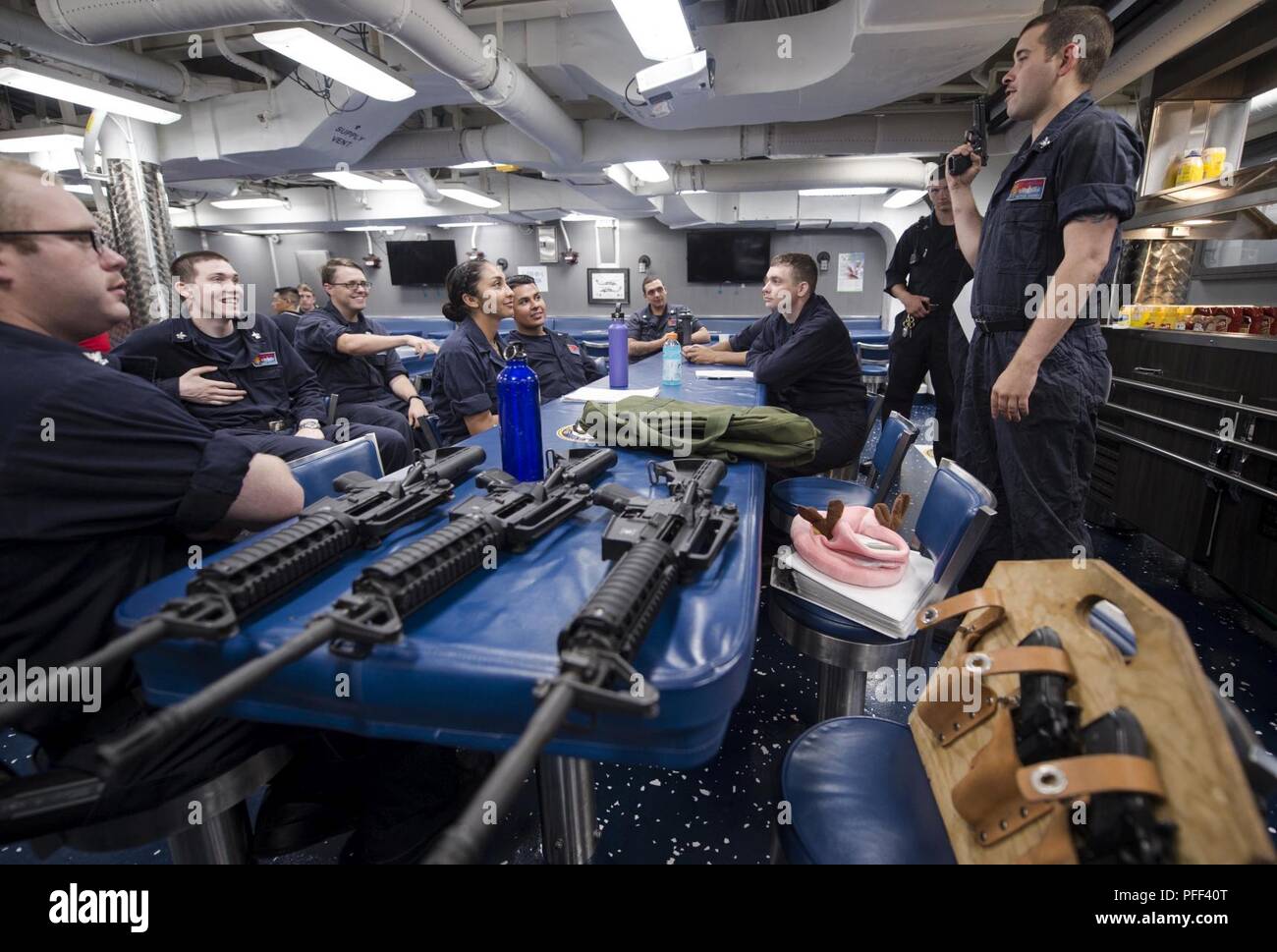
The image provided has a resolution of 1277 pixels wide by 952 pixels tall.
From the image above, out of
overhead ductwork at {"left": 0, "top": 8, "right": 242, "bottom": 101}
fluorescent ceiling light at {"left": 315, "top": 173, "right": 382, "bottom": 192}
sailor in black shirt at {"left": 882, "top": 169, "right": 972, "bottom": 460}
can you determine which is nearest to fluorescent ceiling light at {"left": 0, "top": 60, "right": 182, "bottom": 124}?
overhead ductwork at {"left": 0, "top": 8, "right": 242, "bottom": 101}

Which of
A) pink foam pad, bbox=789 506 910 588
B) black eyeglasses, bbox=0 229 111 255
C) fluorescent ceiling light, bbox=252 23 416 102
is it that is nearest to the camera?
black eyeglasses, bbox=0 229 111 255

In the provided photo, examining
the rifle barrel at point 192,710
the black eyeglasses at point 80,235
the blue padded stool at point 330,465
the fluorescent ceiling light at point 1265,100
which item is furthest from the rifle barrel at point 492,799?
the fluorescent ceiling light at point 1265,100

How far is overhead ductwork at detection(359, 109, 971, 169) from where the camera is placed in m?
5.59

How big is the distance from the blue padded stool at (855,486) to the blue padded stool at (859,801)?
1062 mm

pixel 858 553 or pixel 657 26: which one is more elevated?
pixel 657 26

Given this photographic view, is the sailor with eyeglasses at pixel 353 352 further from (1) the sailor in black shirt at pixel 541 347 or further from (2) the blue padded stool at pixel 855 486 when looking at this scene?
(2) the blue padded stool at pixel 855 486

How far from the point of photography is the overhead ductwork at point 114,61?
360 cm

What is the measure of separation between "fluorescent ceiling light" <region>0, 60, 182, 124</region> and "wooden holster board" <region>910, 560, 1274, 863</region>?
6123 millimetres

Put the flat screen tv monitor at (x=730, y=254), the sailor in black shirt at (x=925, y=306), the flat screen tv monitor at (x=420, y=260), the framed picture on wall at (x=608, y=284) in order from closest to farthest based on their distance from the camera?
the sailor in black shirt at (x=925, y=306), the flat screen tv monitor at (x=730, y=254), the framed picture on wall at (x=608, y=284), the flat screen tv monitor at (x=420, y=260)

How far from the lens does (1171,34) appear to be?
312 cm

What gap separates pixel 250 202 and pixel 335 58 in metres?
7.98

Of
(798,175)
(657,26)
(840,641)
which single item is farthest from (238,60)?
(840,641)

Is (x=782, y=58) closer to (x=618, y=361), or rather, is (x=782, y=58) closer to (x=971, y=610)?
(x=618, y=361)

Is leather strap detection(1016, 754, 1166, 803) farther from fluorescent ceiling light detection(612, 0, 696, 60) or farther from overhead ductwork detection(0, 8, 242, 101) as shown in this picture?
overhead ductwork detection(0, 8, 242, 101)
